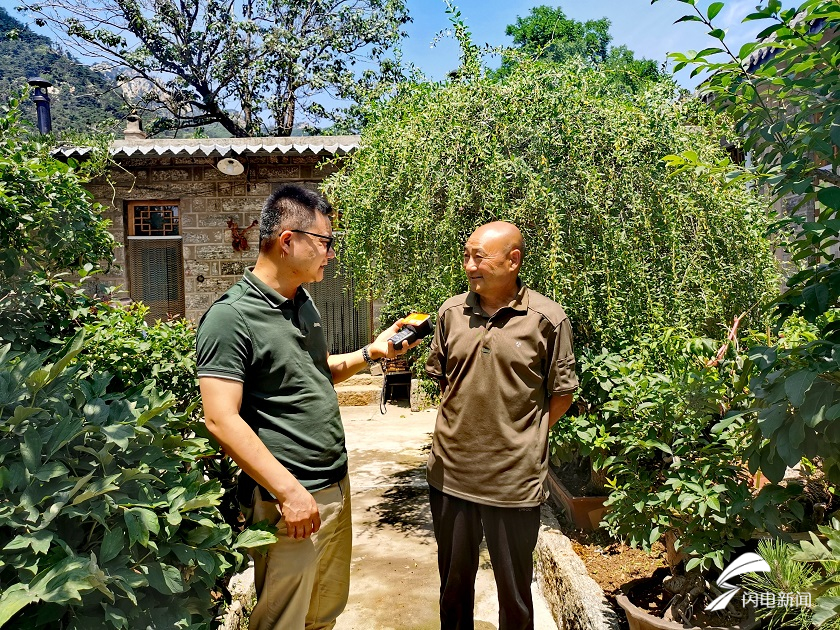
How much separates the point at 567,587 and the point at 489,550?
0.75 m

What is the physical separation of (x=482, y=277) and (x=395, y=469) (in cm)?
390

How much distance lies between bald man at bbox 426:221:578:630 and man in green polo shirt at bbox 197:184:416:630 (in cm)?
55

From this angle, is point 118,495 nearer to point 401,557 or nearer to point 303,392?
point 303,392

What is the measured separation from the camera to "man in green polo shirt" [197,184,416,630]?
1979 millimetres

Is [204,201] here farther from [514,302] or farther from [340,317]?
[514,302]

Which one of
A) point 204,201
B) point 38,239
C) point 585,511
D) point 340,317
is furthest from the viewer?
point 340,317

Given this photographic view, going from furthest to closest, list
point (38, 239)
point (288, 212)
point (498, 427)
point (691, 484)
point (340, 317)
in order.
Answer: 1. point (340, 317)
2. point (38, 239)
3. point (498, 427)
4. point (691, 484)
5. point (288, 212)

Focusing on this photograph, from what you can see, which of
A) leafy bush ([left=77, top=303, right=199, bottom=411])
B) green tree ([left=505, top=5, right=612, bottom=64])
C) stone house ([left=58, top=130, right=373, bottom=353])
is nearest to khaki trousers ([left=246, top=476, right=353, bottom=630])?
leafy bush ([left=77, top=303, right=199, bottom=411])

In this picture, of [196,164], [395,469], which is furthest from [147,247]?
[395,469]

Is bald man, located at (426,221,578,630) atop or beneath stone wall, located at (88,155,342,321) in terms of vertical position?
beneath

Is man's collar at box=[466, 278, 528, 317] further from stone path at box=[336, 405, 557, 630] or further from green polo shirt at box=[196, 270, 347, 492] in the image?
stone path at box=[336, 405, 557, 630]

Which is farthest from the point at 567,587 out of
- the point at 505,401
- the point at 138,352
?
the point at 138,352

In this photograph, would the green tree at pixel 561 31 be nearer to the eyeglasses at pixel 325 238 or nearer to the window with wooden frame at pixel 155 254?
the window with wooden frame at pixel 155 254

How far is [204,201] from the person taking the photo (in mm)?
9188
